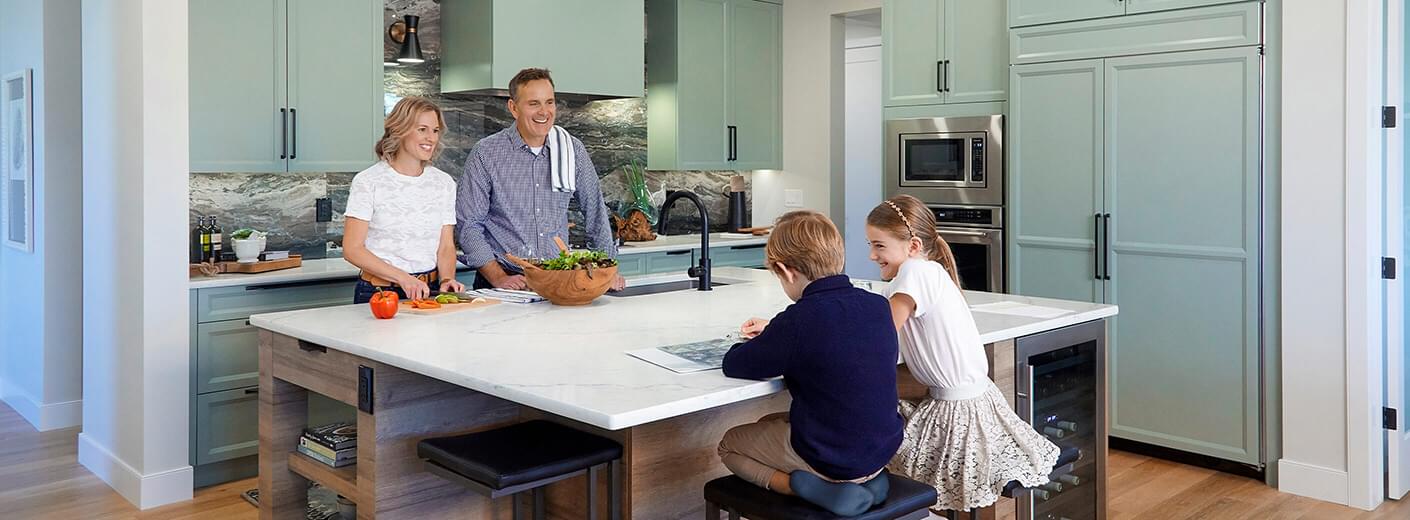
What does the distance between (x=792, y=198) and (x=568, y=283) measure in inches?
140

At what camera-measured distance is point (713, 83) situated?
607cm

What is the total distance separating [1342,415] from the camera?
3879mm

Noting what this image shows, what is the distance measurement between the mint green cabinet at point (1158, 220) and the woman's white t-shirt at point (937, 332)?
7.27ft

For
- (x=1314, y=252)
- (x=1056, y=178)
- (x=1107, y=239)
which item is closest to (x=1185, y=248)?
(x=1107, y=239)

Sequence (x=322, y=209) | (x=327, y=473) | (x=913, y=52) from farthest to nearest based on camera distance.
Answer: (x=913, y=52)
(x=322, y=209)
(x=327, y=473)

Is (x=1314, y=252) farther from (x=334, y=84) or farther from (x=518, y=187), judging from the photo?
(x=334, y=84)

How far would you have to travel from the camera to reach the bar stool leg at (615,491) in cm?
229

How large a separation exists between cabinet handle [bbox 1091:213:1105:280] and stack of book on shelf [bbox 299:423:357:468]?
10.1ft

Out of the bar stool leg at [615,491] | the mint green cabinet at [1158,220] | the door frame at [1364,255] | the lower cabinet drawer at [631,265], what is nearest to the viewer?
the bar stool leg at [615,491]

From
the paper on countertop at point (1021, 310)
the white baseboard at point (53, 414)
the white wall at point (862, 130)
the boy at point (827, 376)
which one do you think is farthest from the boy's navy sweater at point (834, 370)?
the white wall at point (862, 130)

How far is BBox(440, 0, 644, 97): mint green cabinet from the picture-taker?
4.97m

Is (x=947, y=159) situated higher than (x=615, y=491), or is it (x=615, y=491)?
(x=947, y=159)

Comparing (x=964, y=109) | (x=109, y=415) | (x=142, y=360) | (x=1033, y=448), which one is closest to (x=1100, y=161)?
(x=964, y=109)

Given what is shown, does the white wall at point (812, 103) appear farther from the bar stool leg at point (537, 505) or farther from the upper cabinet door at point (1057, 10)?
the bar stool leg at point (537, 505)
